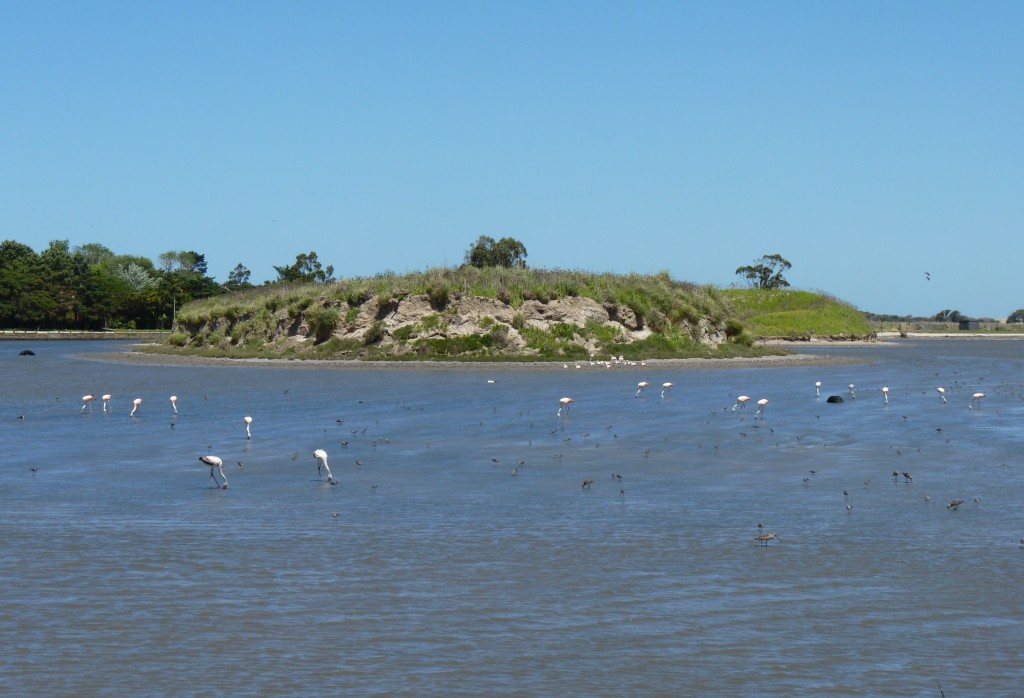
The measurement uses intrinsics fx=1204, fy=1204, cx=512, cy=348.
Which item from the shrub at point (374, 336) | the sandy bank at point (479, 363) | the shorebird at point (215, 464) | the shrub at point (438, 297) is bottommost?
the shorebird at point (215, 464)

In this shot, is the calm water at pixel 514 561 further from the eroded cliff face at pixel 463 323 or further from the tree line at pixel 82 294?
the tree line at pixel 82 294

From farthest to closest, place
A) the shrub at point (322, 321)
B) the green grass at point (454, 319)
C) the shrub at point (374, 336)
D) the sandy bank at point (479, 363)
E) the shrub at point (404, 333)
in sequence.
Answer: the shrub at point (322, 321), the shrub at point (374, 336), the shrub at point (404, 333), the green grass at point (454, 319), the sandy bank at point (479, 363)

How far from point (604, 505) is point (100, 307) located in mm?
143994

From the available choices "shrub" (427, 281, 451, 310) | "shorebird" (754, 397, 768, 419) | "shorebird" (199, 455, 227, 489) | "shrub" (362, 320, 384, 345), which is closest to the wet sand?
"shrub" (362, 320, 384, 345)

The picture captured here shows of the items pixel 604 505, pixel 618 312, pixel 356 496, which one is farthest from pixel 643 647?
pixel 618 312

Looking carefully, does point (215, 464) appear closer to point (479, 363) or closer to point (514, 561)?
point (514, 561)

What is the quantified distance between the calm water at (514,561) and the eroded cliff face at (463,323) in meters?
35.9

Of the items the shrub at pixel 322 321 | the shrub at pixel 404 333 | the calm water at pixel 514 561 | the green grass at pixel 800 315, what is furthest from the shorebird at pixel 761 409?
the green grass at pixel 800 315

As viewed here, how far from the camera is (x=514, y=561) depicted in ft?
51.4

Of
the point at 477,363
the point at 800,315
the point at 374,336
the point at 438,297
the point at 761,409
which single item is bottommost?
the point at 761,409

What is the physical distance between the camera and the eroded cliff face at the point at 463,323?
69750 millimetres

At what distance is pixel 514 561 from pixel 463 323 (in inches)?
2158

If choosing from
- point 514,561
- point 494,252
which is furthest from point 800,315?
point 514,561

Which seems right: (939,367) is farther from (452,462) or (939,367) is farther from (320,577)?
(320,577)
